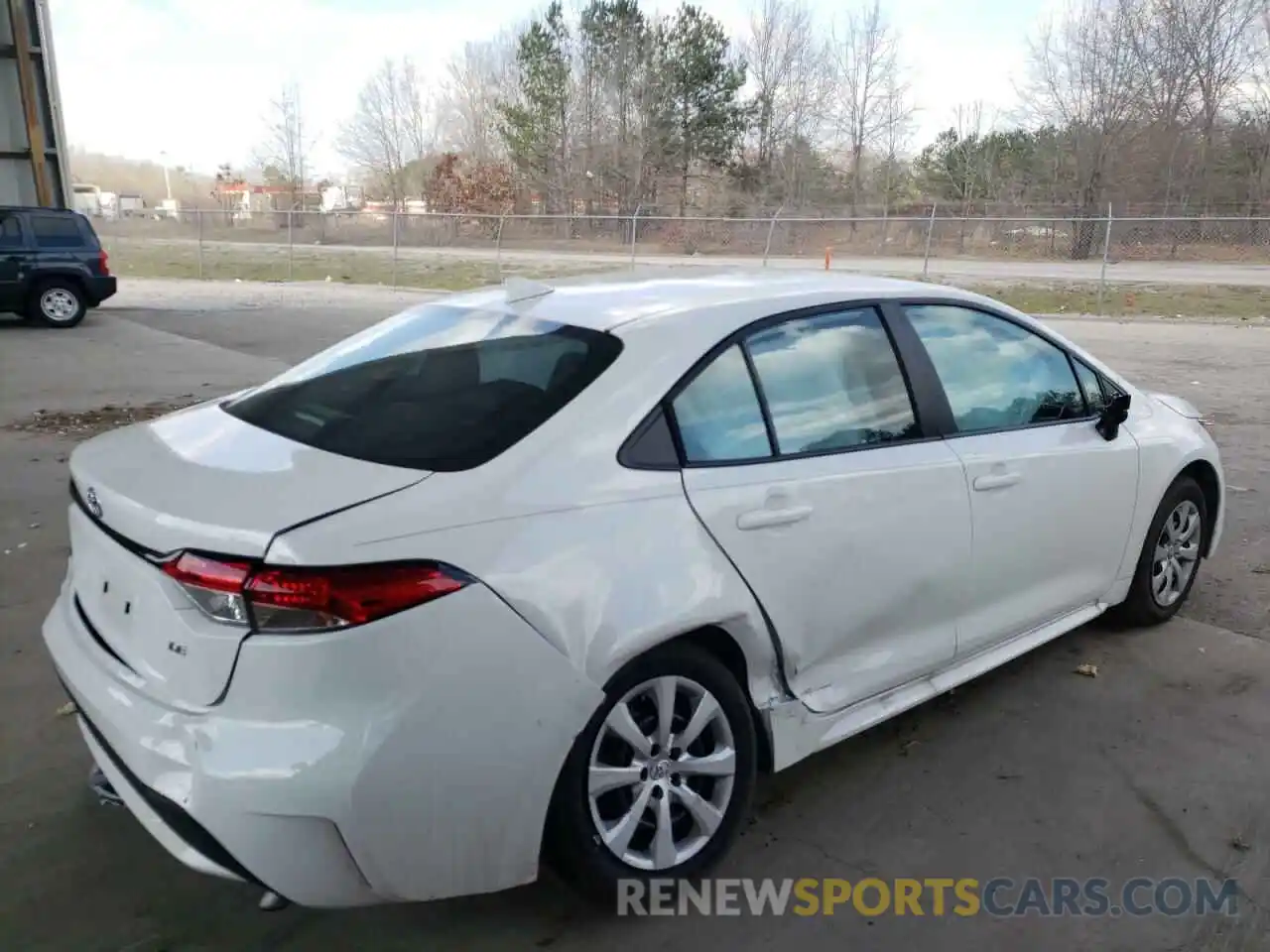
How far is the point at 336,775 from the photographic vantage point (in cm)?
201

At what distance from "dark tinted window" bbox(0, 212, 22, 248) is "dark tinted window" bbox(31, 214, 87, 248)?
0.19m

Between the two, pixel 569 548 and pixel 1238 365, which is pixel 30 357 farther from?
pixel 1238 365

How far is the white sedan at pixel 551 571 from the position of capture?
2.05m

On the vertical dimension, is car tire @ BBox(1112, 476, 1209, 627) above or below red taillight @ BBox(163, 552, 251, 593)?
below

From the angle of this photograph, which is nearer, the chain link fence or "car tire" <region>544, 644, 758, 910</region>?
"car tire" <region>544, 644, 758, 910</region>

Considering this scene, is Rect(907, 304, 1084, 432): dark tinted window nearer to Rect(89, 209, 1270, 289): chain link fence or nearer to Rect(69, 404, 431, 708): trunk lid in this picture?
Rect(69, 404, 431, 708): trunk lid

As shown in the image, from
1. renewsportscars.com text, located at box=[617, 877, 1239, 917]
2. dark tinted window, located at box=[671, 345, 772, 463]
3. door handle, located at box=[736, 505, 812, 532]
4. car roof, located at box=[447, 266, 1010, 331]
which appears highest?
car roof, located at box=[447, 266, 1010, 331]

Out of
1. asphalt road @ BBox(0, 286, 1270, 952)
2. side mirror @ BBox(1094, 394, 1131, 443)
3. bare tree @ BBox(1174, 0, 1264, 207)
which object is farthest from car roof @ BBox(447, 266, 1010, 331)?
bare tree @ BBox(1174, 0, 1264, 207)

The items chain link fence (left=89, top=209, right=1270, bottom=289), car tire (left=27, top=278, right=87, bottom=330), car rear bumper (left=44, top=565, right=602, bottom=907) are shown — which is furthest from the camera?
chain link fence (left=89, top=209, right=1270, bottom=289)

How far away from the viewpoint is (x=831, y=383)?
9.99ft

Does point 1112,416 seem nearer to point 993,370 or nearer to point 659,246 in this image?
point 993,370

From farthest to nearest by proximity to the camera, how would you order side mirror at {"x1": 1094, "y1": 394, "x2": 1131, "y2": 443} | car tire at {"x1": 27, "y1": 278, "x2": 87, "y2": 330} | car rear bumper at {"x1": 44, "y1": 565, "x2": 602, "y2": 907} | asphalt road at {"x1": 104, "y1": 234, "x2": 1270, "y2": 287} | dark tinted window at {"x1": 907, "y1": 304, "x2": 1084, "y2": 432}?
asphalt road at {"x1": 104, "y1": 234, "x2": 1270, "y2": 287} → car tire at {"x1": 27, "y1": 278, "x2": 87, "y2": 330} → side mirror at {"x1": 1094, "y1": 394, "x2": 1131, "y2": 443} → dark tinted window at {"x1": 907, "y1": 304, "x2": 1084, "y2": 432} → car rear bumper at {"x1": 44, "y1": 565, "x2": 602, "y2": 907}

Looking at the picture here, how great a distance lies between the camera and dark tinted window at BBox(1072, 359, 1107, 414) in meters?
3.89

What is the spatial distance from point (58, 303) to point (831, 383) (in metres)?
15.4
